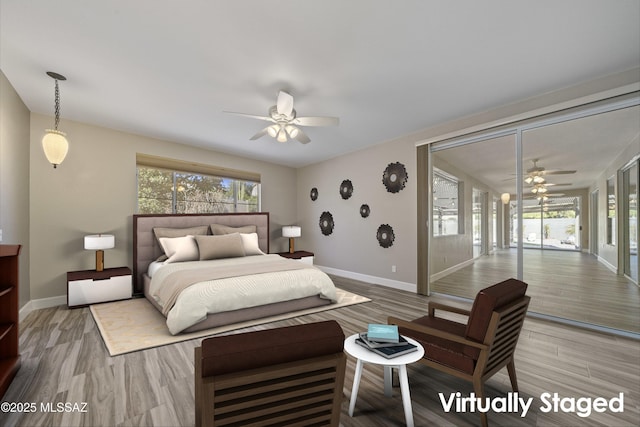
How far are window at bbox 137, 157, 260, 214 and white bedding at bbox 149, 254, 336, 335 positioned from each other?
1.72 m

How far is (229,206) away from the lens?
6.23 metres

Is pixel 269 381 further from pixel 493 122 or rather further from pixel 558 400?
pixel 493 122

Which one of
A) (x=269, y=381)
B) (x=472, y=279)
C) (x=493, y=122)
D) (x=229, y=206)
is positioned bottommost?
(x=472, y=279)

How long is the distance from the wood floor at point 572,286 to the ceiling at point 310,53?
2.12m

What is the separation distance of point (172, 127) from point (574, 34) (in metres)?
4.97

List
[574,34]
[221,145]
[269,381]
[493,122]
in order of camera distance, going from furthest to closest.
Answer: [221,145] < [493,122] < [574,34] < [269,381]

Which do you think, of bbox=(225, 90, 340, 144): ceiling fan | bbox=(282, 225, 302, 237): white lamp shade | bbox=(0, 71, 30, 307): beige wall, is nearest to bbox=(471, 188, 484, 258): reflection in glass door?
bbox=(225, 90, 340, 144): ceiling fan

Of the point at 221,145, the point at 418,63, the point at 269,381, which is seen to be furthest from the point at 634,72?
the point at 221,145

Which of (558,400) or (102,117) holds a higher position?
(102,117)

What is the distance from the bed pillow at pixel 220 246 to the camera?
4.60 metres

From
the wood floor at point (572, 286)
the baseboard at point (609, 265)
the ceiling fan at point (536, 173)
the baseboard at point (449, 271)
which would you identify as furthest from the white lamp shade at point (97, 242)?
the baseboard at point (609, 265)

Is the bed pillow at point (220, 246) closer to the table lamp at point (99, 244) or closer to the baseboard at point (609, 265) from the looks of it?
the table lamp at point (99, 244)

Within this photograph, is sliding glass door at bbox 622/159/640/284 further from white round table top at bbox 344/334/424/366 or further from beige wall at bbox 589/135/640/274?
white round table top at bbox 344/334/424/366

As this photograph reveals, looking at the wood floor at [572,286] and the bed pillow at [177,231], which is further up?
the bed pillow at [177,231]
